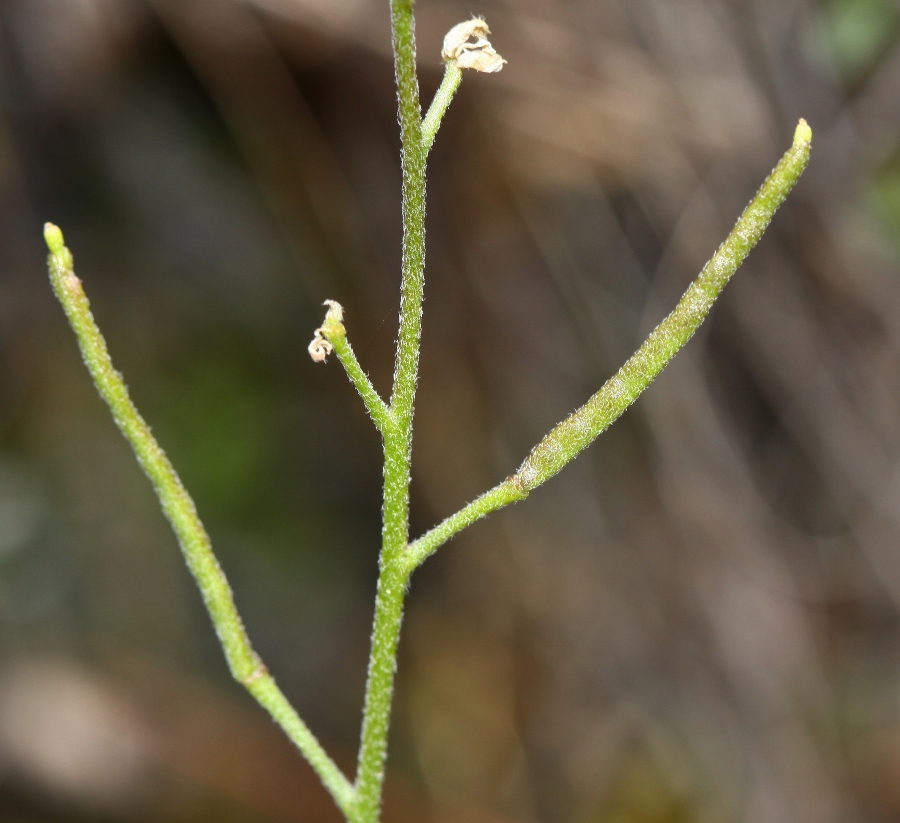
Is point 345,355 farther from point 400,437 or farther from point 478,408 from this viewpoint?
point 478,408

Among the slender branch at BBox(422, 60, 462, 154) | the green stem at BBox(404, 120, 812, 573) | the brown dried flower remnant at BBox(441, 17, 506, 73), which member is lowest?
the green stem at BBox(404, 120, 812, 573)

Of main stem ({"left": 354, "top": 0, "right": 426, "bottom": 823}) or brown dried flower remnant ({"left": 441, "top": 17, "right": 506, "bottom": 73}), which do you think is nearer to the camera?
main stem ({"left": 354, "top": 0, "right": 426, "bottom": 823})

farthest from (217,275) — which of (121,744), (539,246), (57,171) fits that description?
(121,744)

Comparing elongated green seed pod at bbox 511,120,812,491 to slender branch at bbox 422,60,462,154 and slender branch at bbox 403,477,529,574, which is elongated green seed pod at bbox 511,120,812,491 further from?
slender branch at bbox 422,60,462,154

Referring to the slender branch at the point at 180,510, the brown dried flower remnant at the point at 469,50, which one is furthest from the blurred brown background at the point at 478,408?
the brown dried flower remnant at the point at 469,50

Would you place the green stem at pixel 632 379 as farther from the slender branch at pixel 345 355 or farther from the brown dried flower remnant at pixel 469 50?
the brown dried flower remnant at pixel 469 50

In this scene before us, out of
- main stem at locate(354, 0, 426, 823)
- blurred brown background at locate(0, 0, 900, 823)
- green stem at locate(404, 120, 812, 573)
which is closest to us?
main stem at locate(354, 0, 426, 823)

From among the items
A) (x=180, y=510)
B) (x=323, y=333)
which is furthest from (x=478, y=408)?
(x=323, y=333)

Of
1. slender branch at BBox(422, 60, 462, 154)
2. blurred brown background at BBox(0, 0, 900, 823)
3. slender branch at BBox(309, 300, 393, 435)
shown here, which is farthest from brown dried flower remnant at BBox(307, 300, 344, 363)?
blurred brown background at BBox(0, 0, 900, 823)

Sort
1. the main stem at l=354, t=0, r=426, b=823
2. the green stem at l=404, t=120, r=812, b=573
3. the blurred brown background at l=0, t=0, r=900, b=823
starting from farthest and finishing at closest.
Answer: the blurred brown background at l=0, t=0, r=900, b=823
the green stem at l=404, t=120, r=812, b=573
the main stem at l=354, t=0, r=426, b=823
